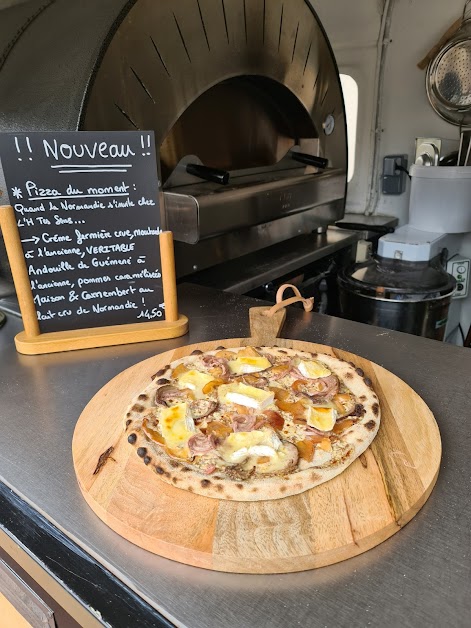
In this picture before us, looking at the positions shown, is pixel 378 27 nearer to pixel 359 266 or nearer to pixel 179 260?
pixel 359 266

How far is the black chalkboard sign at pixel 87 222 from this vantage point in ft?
3.79

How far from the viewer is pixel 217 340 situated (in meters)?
1.27

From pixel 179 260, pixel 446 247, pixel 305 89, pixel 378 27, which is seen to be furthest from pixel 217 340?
pixel 378 27

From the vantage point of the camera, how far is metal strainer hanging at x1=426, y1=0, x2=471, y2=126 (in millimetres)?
2775

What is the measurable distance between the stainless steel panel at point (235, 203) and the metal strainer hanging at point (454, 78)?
1.24m

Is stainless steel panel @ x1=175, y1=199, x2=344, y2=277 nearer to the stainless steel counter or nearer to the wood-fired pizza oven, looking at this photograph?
the wood-fired pizza oven

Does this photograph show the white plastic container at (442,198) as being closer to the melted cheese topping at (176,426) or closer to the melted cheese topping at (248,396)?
the melted cheese topping at (248,396)

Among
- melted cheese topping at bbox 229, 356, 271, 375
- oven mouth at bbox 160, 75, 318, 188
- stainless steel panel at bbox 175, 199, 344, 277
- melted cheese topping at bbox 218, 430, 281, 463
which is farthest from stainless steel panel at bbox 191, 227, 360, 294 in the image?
melted cheese topping at bbox 218, 430, 281, 463

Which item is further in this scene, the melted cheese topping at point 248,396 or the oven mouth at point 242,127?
the oven mouth at point 242,127

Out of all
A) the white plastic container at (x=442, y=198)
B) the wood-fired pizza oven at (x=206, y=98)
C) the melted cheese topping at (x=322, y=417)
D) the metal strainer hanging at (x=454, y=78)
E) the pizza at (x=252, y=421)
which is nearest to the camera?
the pizza at (x=252, y=421)

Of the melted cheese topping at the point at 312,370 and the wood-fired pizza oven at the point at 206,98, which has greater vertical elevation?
the wood-fired pizza oven at the point at 206,98

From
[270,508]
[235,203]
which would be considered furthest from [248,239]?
[270,508]

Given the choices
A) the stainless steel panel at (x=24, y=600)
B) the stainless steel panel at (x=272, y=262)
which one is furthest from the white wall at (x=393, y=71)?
the stainless steel panel at (x=24, y=600)

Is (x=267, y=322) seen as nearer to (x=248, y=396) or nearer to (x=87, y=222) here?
(x=248, y=396)
